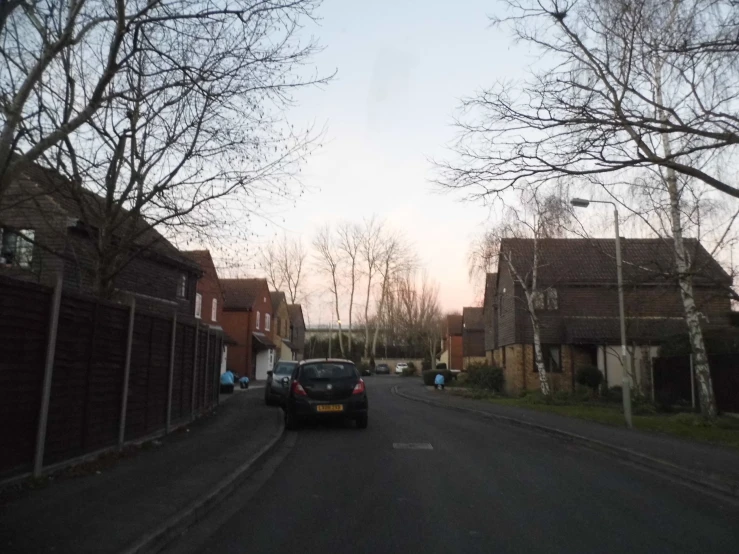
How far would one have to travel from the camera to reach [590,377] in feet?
103

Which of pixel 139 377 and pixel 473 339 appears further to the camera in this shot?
pixel 473 339

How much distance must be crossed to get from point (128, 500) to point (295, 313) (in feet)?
223

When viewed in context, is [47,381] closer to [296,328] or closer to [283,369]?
[283,369]

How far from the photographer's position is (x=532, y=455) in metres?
12.2

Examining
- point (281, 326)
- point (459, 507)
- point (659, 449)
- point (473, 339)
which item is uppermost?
point (281, 326)

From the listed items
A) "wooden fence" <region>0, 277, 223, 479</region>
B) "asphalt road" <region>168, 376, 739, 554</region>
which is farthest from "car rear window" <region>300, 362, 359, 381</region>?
"wooden fence" <region>0, 277, 223, 479</region>

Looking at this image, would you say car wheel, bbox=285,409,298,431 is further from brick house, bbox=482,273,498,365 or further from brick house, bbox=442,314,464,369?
brick house, bbox=442,314,464,369

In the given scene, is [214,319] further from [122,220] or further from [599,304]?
[122,220]

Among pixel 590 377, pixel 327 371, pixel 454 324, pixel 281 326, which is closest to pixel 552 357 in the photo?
pixel 590 377

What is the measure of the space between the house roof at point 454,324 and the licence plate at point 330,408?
60.3m

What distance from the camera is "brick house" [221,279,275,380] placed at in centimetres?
4788

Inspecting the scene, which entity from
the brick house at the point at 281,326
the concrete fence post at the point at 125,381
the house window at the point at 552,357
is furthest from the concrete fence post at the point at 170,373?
the brick house at the point at 281,326

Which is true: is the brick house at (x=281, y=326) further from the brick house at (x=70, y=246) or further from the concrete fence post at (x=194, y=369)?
the concrete fence post at (x=194, y=369)

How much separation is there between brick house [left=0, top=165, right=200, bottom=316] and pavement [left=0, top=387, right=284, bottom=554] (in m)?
2.52
